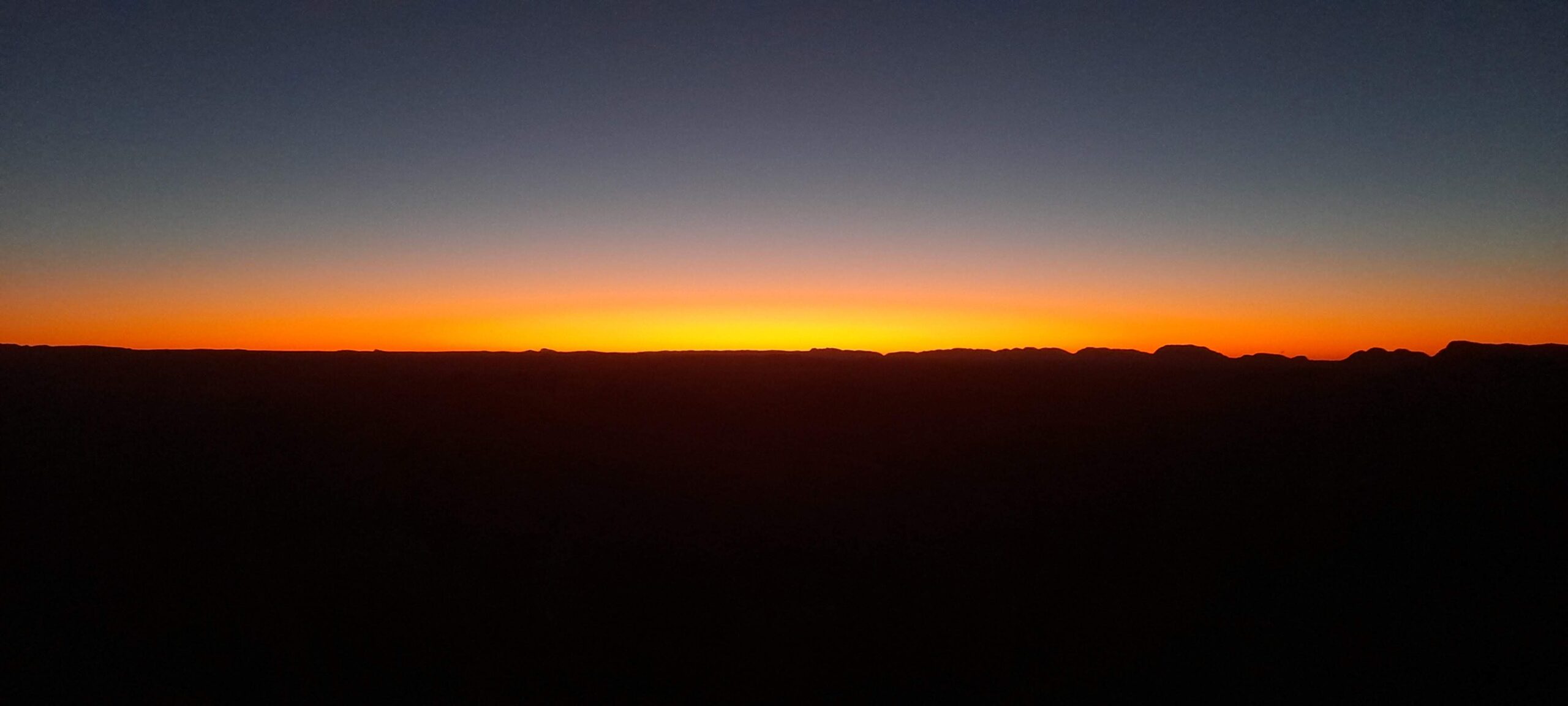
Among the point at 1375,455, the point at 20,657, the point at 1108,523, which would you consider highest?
the point at 1375,455

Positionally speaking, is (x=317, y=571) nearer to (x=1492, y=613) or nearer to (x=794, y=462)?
(x=794, y=462)

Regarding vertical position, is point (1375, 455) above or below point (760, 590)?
Result: above

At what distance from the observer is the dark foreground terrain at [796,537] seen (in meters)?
8.54

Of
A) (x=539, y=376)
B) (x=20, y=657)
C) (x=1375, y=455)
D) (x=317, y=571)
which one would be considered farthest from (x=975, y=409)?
(x=20, y=657)

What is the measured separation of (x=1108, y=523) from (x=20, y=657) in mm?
13237

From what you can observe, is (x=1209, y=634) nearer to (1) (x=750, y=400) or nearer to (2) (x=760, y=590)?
(2) (x=760, y=590)

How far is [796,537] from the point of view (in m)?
11.9

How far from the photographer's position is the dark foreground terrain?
8.54m

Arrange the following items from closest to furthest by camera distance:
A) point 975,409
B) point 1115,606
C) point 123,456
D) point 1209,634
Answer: point 1209,634
point 1115,606
point 123,456
point 975,409

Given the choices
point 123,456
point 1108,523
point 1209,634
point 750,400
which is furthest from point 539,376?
point 1209,634

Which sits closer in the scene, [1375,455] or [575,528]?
[575,528]

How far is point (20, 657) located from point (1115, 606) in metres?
11.8

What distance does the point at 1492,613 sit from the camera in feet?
31.4

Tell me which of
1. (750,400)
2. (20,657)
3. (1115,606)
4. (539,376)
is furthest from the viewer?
(539,376)
